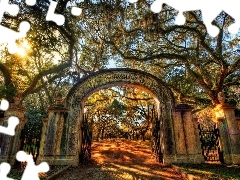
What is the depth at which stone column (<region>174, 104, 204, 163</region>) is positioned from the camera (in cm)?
1096

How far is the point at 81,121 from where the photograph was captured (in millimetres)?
12172

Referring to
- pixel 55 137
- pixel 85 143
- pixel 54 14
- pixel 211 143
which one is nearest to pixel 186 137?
pixel 211 143

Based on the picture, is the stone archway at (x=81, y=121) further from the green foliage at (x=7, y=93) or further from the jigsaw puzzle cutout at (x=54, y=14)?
the jigsaw puzzle cutout at (x=54, y=14)

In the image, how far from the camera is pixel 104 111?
26.2 metres

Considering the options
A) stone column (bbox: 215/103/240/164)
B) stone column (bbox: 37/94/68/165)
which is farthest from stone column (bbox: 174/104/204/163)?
stone column (bbox: 37/94/68/165)

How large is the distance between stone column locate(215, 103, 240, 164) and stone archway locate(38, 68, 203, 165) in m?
1.19

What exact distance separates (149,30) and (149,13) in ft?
2.83

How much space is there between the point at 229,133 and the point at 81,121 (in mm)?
7015

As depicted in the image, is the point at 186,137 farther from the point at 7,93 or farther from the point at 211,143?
the point at 7,93

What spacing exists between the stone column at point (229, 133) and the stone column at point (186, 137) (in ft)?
3.51

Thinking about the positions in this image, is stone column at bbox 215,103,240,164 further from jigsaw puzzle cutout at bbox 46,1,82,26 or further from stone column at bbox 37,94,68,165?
jigsaw puzzle cutout at bbox 46,1,82,26

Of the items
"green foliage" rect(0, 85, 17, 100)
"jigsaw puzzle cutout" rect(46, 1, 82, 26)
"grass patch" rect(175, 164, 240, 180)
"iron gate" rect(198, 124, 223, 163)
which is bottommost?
"grass patch" rect(175, 164, 240, 180)

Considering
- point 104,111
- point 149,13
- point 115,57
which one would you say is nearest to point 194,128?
point 149,13

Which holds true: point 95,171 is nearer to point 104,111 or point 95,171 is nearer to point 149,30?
point 149,30
